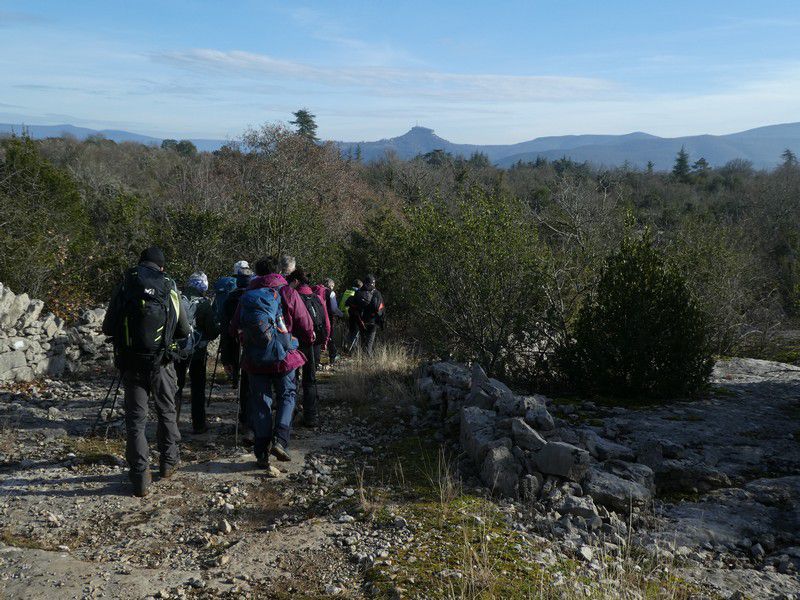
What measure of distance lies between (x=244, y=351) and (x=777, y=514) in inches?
184

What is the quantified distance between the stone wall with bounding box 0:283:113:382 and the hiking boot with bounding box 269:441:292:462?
5.02 m

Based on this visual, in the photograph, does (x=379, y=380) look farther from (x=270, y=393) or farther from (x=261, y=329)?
(x=261, y=329)

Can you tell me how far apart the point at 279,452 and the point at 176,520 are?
4.32ft

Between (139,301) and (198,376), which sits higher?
(139,301)

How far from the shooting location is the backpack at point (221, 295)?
22.4 ft

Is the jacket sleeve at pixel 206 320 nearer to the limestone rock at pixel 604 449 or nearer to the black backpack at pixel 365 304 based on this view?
the limestone rock at pixel 604 449

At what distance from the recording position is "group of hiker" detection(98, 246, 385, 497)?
16.8 feet

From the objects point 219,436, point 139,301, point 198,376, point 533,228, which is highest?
point 533,228

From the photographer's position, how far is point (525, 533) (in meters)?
4.54

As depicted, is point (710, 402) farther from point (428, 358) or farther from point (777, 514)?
point (428, 358)

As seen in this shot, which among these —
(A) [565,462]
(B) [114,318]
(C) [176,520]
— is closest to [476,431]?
(A) [565,462]

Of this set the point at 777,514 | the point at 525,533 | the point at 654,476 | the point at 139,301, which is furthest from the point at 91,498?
the point at 777,514

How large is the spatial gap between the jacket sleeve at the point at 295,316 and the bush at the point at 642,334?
12.3 ft

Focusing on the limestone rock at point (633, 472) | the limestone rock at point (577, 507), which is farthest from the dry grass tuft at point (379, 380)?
the limestone rock at point (577, 507)
